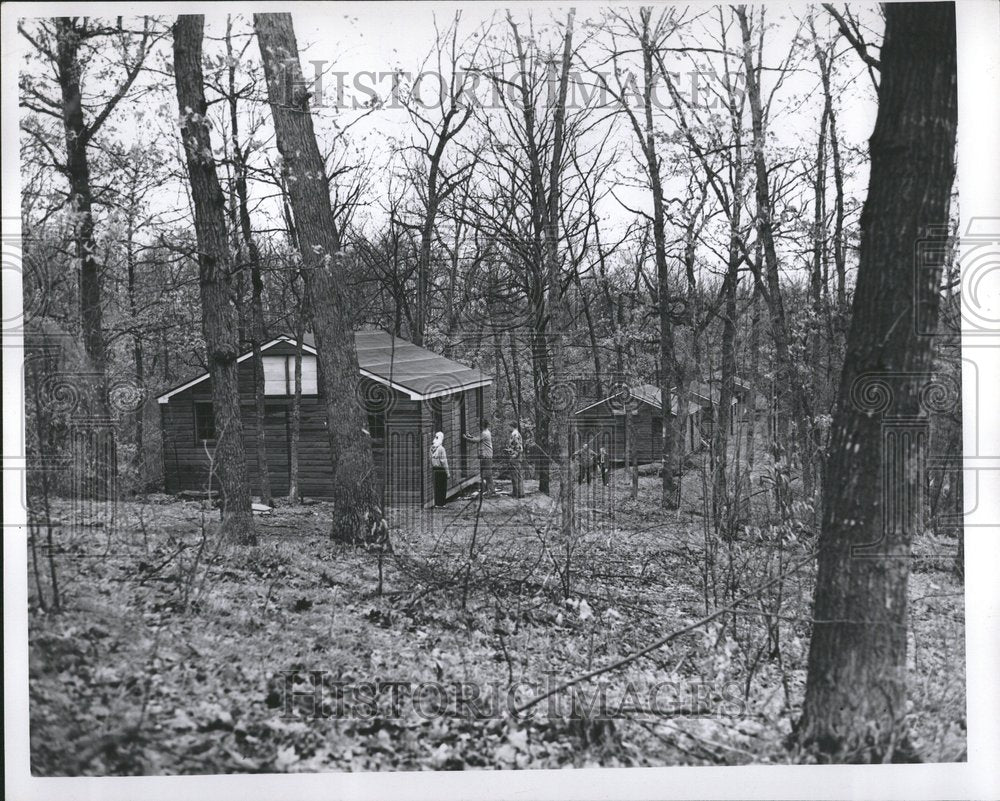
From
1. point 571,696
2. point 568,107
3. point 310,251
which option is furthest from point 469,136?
point 571,696

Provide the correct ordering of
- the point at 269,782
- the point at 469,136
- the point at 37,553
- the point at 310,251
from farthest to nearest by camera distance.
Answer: the point at 310,251 < the point at 469,136 < the point at 37,553 < the point at 269,782

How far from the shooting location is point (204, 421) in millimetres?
4879

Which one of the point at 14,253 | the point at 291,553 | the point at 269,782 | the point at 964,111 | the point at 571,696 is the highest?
the point at 964,111

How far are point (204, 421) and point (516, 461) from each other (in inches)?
84.8

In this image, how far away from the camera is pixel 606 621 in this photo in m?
4.79

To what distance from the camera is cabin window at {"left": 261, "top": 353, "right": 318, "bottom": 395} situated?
5.60m

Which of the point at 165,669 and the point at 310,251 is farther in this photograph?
the point at 310,251

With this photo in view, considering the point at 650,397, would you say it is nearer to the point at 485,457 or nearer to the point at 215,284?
the point at 485,457

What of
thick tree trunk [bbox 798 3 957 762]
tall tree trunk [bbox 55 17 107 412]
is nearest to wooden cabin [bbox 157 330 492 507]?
tall tree trunk [bbox 55 17 107 412]

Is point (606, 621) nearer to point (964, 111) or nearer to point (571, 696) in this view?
point (571, 696)

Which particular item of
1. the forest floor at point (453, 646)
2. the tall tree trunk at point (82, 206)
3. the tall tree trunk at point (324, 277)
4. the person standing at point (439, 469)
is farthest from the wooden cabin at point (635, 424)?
the tall tree trunk at point (82, 206)

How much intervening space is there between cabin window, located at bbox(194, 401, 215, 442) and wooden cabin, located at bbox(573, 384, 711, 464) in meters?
2.49

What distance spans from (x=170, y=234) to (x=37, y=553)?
88.7 inches

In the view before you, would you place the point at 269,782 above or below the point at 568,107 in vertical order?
below
